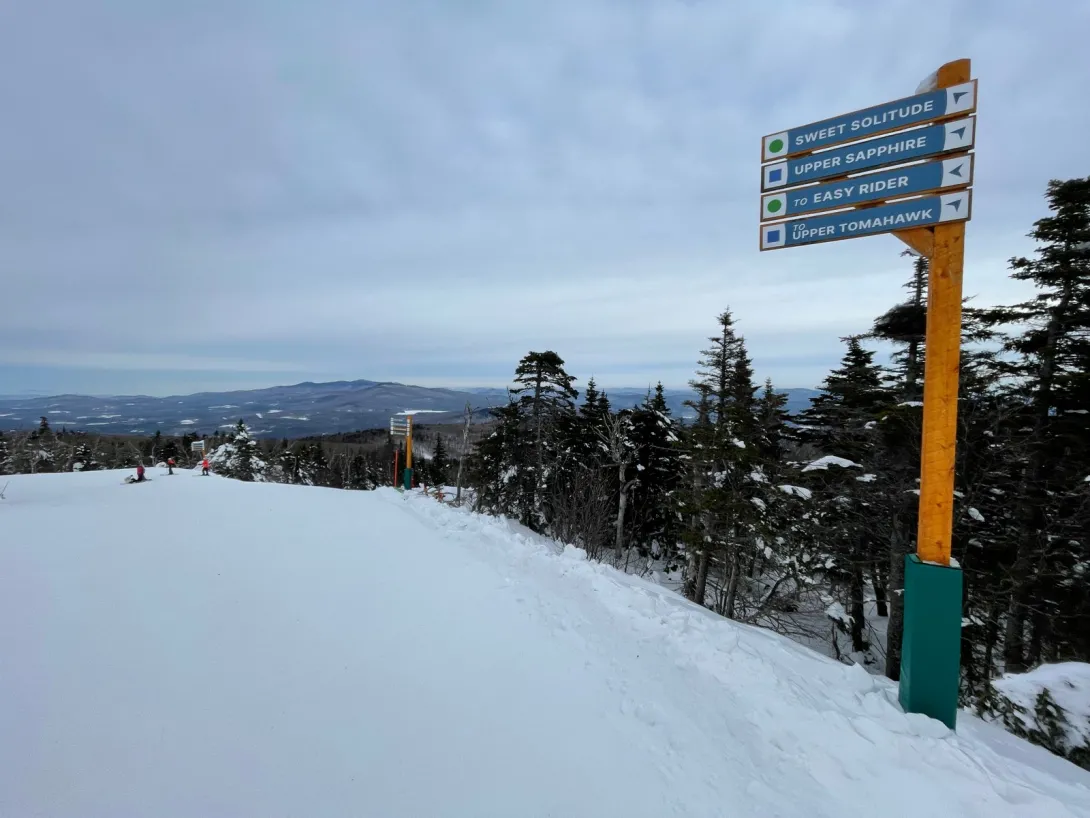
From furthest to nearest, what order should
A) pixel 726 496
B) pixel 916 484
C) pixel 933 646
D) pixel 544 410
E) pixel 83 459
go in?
pixel 83 459
pixel 544 410
pixel 726 496
pixel 916 484
pixel 933 646

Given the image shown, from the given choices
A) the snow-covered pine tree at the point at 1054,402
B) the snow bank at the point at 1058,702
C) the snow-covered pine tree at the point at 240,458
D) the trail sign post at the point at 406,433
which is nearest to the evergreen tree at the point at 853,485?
the snow-covered pine tree at the point at 1054,402

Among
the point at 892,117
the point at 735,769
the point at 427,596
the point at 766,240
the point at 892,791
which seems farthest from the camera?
the point at 427,596

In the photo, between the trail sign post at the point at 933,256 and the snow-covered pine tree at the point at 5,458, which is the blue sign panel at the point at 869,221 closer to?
the trail sign post at the point at 933,256

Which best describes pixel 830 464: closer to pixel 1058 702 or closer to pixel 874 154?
pixel 1058 702

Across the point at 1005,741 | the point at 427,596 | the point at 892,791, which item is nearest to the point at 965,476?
the point at 1005,741

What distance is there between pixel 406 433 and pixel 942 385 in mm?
14937

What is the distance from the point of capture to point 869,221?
4.23 meters

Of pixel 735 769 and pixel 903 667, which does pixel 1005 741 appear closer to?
pixel 903 667

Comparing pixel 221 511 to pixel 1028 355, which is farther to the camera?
pixel 1028 355

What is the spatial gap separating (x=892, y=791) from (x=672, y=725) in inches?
53.4

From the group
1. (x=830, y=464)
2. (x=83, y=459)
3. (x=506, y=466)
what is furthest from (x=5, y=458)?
(x=830, y=464)

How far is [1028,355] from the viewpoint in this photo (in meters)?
12.2

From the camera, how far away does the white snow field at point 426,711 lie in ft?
8.50

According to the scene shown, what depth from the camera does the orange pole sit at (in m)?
3.92
